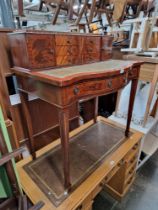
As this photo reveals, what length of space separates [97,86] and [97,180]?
578 mm

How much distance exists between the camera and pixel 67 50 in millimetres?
880

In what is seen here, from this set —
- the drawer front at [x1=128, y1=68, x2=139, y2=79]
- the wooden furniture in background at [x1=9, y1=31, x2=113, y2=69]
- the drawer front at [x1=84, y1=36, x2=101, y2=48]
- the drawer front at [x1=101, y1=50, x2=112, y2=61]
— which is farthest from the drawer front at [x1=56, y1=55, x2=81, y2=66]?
the drawer front at [x1=128, y1=68, x2=139, y2=79]

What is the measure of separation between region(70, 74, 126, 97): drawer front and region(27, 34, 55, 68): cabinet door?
26cm

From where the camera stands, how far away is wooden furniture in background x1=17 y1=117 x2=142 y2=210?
0.81 m

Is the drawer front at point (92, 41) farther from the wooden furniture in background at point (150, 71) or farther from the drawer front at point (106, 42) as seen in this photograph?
the wooden furniture in background at point (150, 71)

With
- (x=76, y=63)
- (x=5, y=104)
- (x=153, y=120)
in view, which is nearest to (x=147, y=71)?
(x=153, y=120)

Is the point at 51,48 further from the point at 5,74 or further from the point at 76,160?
the point at 76,160

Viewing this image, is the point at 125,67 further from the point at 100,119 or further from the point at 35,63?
the point at 100,119

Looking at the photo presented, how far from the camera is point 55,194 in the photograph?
0.84 m

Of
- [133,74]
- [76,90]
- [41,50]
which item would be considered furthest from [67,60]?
[133,74]

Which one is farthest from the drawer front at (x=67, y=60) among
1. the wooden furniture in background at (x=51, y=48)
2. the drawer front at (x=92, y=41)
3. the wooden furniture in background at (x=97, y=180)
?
the wooden furniture in background at (x=97, y=180)

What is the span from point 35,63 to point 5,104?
36 cm

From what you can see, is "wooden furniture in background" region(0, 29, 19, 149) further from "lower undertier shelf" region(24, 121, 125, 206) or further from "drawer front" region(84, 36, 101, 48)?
"drawer front" region(84, 36, 101, 48)

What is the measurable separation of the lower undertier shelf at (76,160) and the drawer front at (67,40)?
80 centimetres
